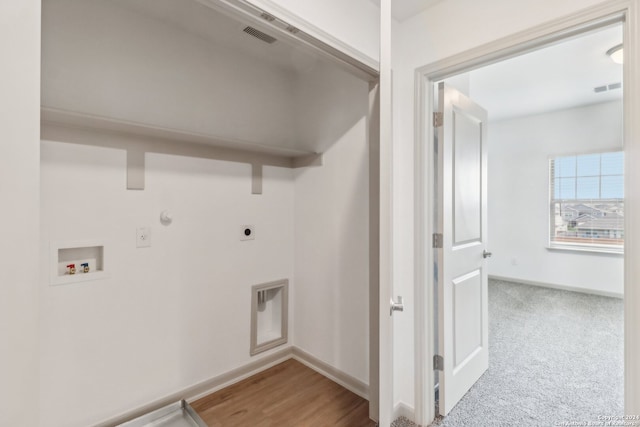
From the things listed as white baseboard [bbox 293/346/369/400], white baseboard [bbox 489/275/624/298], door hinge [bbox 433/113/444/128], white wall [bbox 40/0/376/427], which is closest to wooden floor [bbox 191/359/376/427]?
white baseboard [bbox 293/346/369/400]

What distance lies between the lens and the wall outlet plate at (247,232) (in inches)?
92.3

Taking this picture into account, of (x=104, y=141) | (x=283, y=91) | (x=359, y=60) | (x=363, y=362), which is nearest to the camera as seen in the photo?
(x=359, y=60)

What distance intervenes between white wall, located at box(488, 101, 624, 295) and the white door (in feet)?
11.0

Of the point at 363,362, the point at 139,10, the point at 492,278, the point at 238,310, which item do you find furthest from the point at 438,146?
the point at 492,278

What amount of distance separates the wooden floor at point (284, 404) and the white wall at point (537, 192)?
4.36m

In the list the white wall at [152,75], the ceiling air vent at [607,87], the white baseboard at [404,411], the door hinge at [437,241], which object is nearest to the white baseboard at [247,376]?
the white baseboard at [404,411]

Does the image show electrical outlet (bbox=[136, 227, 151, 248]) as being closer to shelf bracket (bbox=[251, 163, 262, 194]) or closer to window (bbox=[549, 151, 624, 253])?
shelf bracket (bbox=[251, 163, 262, 194])

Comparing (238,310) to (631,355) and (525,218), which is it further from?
(525,218)

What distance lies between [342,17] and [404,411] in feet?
7.65

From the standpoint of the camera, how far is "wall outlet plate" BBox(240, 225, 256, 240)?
2.34m

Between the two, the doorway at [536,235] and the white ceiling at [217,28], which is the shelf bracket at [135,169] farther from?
the doorway at [536,235]

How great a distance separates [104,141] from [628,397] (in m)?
2.84

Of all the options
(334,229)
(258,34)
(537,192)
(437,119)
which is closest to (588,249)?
(537,192)

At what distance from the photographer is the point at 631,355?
118 centimetres
